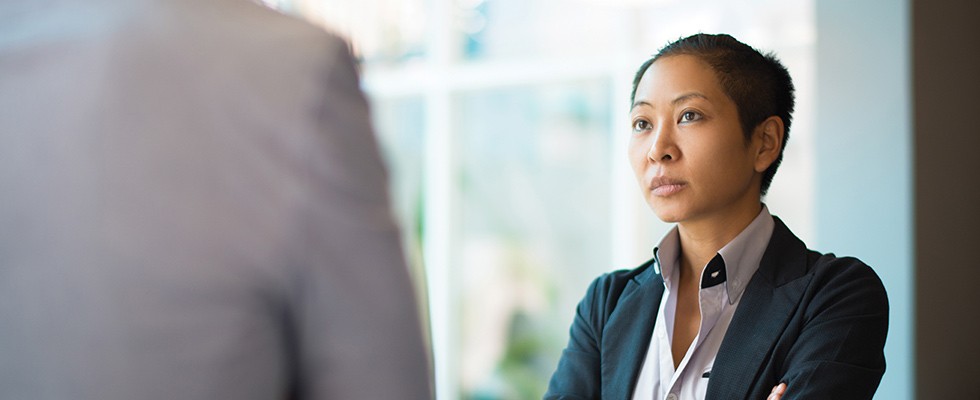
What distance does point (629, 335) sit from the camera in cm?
204

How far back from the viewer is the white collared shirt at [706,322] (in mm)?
1867

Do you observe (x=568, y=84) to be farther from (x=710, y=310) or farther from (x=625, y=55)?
(x=710, y=310)

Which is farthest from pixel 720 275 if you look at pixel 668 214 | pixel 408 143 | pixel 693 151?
pixel 408 143

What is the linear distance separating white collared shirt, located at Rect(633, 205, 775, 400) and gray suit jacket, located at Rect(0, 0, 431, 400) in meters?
1.40

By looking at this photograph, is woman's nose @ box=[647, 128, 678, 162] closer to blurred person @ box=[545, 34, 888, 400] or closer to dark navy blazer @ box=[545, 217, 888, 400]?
blurred person @ box=[545, 34, 888, 400]

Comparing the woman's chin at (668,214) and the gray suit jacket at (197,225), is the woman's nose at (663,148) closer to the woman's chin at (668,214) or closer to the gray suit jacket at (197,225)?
the woman's chin at (668,214)

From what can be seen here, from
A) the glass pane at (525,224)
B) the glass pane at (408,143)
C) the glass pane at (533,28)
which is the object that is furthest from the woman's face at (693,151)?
the glass pane at (408,143)

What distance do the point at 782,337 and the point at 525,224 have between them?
4.15 meters

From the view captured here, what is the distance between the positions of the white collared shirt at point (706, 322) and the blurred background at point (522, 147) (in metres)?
2.62

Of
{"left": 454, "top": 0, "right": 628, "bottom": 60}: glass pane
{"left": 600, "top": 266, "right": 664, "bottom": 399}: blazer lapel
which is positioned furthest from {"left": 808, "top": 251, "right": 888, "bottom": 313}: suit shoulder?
{"left": 454, "top": 0, "right": 628, "bottom": 60}: glass pane

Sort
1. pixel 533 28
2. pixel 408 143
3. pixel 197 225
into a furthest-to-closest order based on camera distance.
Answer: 1. pixel 408 143
2. pixel 533 28
3. pixel 197 225

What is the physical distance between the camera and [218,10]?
1.90 feet

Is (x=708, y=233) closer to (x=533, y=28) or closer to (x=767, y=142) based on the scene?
(x=767, y=142)

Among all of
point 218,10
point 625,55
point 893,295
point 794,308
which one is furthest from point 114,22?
point 625,55
